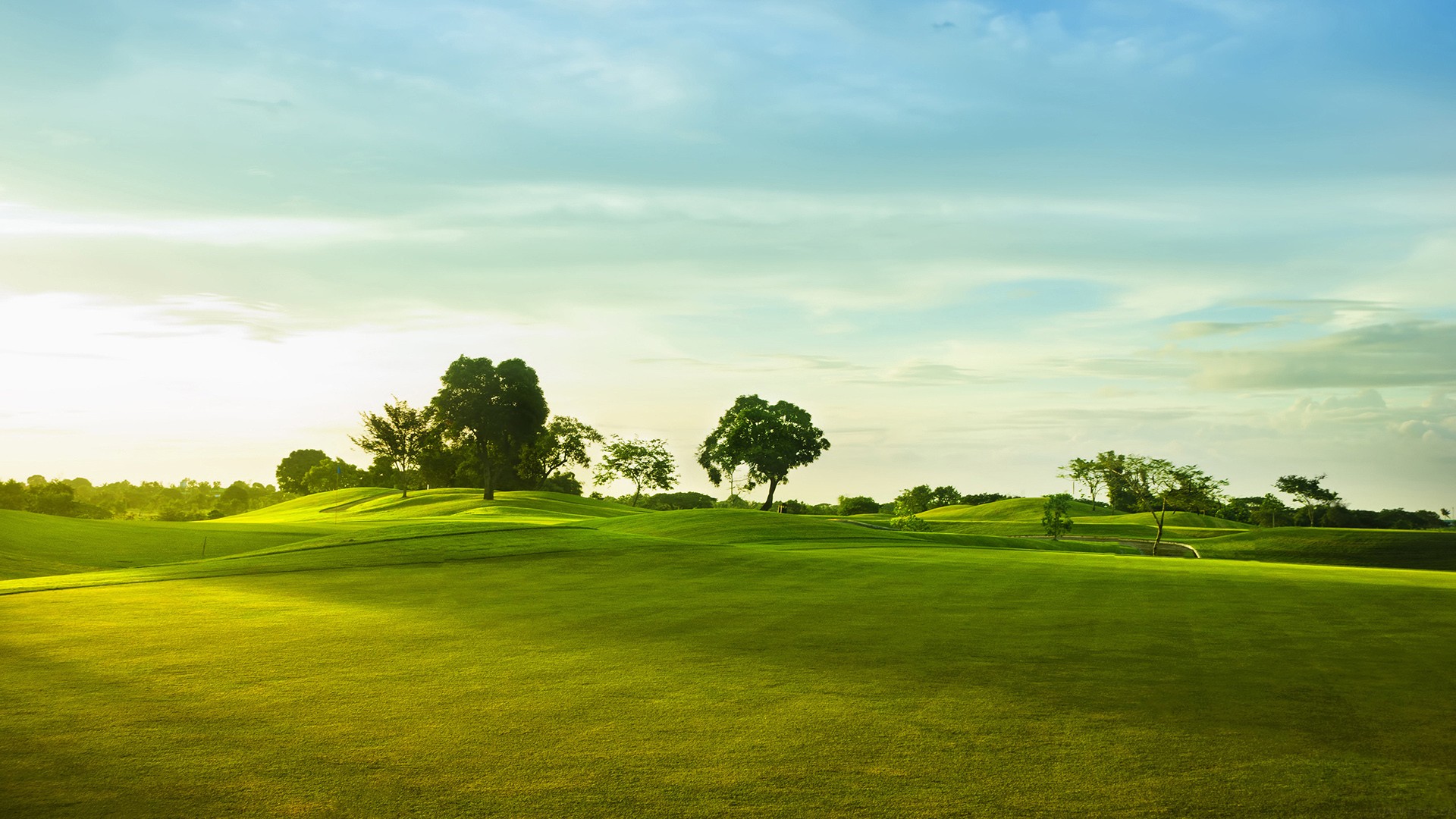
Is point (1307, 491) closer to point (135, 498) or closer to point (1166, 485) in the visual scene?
point (1166, 485)

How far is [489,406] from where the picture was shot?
73.0 metres

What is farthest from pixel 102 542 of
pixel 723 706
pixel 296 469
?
pixel 296 469

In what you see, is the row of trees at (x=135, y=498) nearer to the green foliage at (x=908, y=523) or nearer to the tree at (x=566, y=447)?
the tree at (x=566, y=447)

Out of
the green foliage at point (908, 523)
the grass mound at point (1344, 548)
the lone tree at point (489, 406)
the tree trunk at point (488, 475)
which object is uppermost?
the lone tree at point (489, 406)

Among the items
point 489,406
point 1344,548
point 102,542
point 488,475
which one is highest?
point 489,406

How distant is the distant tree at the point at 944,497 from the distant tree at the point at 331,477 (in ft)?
241

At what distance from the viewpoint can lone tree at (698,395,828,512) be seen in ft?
282

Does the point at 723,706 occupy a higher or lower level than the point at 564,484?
lower

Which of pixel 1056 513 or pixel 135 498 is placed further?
pixel 135 498

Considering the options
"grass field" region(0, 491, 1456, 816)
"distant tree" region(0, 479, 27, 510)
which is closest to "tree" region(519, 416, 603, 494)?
"distant tree" region(0, 479, 27, 510)

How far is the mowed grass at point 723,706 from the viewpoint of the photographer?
259 inches

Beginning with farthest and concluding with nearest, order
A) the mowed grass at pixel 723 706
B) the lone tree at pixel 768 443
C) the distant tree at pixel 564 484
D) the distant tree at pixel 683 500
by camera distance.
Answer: the distant tree at pixel 564 484
the distant tree at pixel 683 500
the lone tree at pixel 768 443
the mowed grass at pixel 723 706

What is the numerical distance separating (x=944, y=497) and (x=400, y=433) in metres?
68.3

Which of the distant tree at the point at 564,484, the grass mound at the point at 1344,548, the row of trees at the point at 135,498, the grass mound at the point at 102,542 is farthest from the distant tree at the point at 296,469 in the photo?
the grass mound at the point at 1344,548
